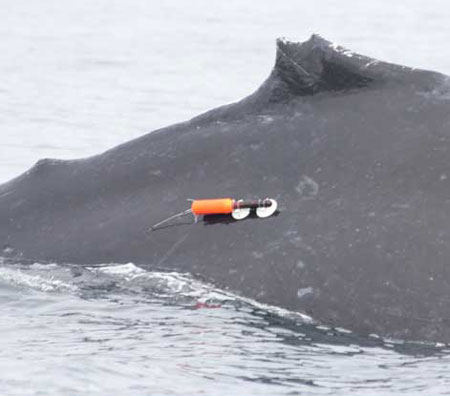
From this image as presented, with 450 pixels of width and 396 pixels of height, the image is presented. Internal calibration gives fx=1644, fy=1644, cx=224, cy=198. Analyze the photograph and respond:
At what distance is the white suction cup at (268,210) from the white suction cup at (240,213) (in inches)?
2.5

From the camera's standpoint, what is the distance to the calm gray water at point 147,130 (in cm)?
834

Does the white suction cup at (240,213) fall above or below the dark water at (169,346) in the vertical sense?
above

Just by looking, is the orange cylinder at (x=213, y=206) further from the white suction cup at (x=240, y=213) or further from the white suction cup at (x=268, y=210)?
the white suction cup at (x=268, y=210)

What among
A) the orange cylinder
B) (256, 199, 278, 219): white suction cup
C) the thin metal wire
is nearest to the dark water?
the thin metal wire

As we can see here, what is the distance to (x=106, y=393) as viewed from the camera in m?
8.09

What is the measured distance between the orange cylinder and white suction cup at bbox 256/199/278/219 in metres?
0.16

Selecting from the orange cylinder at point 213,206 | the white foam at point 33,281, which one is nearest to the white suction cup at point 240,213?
the orange cylinder at point 213,206

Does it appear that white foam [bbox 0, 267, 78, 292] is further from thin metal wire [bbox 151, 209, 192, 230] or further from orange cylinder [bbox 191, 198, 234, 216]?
orange cylinder [bbox 191, 198, 234, 216]

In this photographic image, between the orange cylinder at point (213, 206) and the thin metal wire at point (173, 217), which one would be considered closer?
the orange cylinder at point (213, 206)

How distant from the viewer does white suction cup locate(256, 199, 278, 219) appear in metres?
9.54

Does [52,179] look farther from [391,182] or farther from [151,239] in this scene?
[391,182]

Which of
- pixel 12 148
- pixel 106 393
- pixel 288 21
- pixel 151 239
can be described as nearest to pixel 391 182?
pixel 151 239

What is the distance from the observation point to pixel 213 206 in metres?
9.55

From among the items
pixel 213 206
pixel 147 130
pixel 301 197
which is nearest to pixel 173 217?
pixel 213 206
